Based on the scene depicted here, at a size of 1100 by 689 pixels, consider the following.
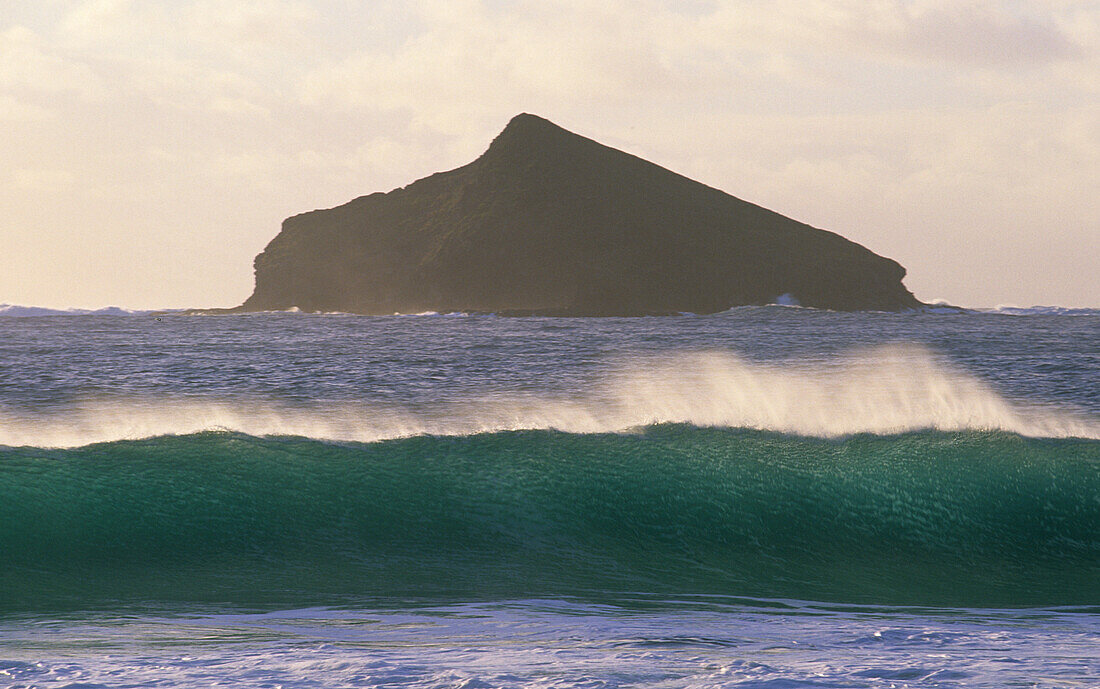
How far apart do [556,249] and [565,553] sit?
10553 centimetres

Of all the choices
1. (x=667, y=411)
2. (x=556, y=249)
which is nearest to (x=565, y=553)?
(x=667, y=411)

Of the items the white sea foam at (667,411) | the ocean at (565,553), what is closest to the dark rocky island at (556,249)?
the white sea foam at (667,411)

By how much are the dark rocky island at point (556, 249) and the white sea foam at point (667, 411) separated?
3061 inches

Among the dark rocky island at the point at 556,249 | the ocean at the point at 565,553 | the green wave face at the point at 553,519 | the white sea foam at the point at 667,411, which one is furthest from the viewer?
the dark rocky island at the point at 556,249

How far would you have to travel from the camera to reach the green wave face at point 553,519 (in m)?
7.82

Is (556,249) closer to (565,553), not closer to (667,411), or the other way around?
(667,411)

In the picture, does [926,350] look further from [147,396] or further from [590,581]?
[590,581]

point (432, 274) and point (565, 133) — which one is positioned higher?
point (565, 133)

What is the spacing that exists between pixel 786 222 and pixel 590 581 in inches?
4889

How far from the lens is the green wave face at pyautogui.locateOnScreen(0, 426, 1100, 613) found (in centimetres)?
782

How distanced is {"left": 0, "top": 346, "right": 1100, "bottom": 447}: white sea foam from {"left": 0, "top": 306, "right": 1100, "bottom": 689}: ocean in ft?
0.56

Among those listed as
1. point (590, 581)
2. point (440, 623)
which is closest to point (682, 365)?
point (590, 581)

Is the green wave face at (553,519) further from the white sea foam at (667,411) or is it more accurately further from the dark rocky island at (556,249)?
the dark rocky island at (556,249)

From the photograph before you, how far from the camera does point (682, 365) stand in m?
29.1
